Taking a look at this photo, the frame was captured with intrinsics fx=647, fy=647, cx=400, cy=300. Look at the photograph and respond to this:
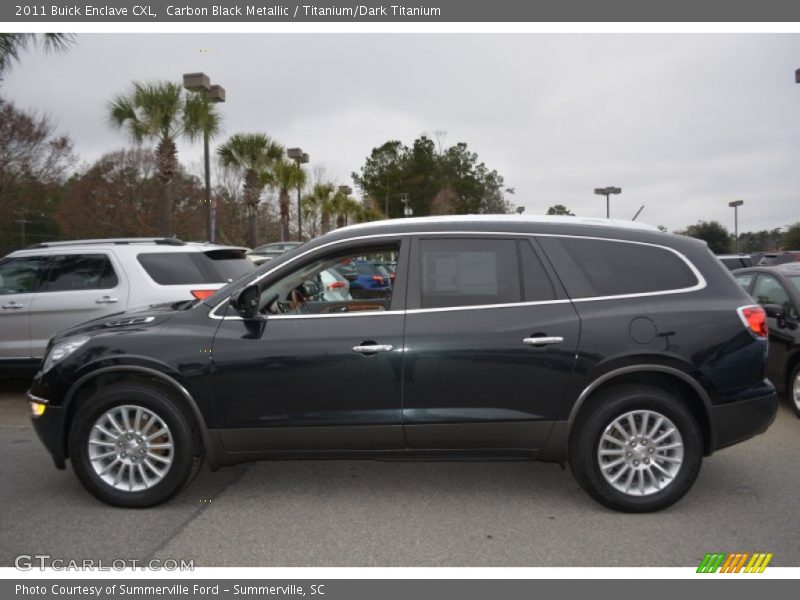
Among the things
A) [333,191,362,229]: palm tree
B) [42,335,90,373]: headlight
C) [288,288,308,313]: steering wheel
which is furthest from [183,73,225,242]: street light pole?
[333,191,362,229]: palm tree

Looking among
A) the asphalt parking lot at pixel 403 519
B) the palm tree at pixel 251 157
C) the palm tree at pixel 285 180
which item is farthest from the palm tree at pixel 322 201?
the asphalt parking lot at pixel 403 519

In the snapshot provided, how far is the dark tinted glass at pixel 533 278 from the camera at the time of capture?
13.8 ft

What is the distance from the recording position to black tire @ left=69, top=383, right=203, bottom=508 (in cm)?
425

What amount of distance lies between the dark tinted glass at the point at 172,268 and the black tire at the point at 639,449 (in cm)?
460

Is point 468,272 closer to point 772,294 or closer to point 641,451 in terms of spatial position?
point 641,451

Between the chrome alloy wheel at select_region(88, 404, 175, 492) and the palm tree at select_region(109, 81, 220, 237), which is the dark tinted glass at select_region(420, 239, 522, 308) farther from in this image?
the palm tree at select_region(109, 81, 220, 237)

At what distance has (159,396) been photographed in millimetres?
4254

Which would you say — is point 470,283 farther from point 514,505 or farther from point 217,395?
point 217,395

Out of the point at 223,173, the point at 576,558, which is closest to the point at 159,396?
the point at 576,558

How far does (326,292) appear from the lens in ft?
19.4

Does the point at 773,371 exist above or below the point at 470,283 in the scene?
below

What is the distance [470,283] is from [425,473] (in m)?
1.70

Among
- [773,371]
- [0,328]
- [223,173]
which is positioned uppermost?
[223,173]

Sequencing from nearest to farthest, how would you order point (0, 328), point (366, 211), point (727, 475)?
1. point (727, 475)
2. point (0, 328)
3. point (366, 211)
